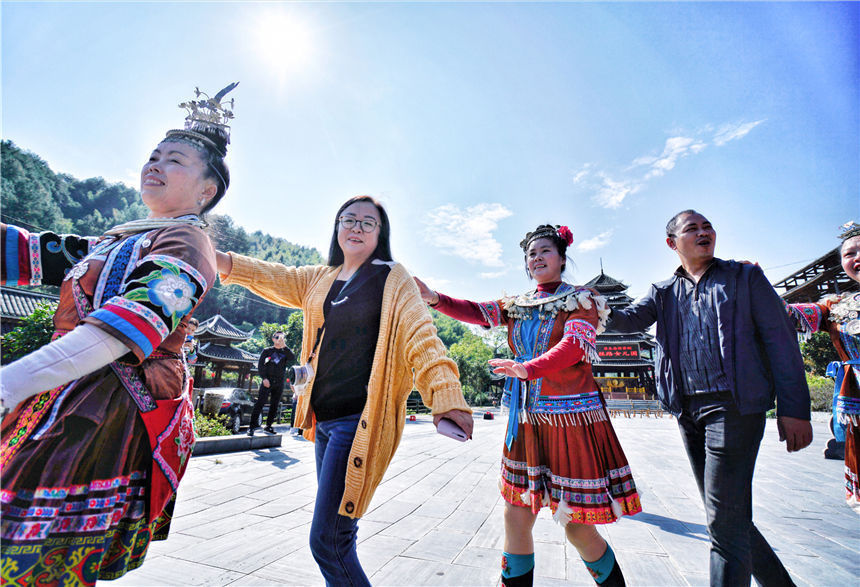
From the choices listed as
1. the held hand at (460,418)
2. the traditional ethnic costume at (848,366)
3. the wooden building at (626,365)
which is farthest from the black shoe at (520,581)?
the wooden building at (626,365)

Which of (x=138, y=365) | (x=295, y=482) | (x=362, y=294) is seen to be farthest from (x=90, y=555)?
(x=295, y=482)

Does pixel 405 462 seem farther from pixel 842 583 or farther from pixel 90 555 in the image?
pixel 90 555

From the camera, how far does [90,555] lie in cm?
103

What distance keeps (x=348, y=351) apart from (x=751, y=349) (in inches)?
76.6

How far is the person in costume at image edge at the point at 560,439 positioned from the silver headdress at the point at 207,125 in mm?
1221

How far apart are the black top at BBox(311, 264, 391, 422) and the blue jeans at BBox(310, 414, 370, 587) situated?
0.42 ft

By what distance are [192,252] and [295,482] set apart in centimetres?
370

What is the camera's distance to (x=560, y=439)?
2021 millimetres

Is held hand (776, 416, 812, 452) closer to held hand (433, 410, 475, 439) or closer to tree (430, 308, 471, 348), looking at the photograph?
held hand (433, 410, 475, 439)

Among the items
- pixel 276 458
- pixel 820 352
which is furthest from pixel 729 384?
pixel 820 352

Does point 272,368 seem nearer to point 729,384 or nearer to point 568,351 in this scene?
point 568,351

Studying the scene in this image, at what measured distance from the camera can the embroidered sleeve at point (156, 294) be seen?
1015 millimetres

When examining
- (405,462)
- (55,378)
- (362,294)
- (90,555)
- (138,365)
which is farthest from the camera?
(405,462)

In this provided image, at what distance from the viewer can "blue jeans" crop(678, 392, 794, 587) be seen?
1.76 meters
